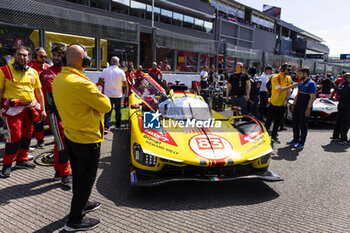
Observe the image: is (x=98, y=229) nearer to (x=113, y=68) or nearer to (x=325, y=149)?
(x=113, y=68)

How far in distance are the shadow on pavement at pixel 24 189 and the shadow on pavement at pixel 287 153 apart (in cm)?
387

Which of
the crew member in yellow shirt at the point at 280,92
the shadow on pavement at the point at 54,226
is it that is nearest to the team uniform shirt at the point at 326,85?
the crew member in yellow shirt at the point at 280,92

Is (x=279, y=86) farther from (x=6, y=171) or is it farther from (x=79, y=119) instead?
(x=6, y=171)

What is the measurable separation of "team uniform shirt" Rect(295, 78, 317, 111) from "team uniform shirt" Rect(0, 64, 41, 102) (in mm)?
5213

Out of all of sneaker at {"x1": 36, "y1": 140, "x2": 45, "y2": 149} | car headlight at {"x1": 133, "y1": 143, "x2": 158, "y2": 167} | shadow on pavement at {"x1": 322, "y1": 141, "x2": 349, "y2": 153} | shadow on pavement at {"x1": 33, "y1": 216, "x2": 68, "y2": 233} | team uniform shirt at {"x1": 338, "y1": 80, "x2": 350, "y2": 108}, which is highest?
team uniform shirt at {"x1": 338, "y1": 80, "x2": 350, "y2": 108}

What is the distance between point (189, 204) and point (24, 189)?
6.80ft

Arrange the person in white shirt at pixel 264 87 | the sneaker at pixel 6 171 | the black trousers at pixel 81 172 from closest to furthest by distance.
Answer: the black trousers at pixel 81 172, the sneaker at pixel 6 171, the person in white shirt at pixel 264 87

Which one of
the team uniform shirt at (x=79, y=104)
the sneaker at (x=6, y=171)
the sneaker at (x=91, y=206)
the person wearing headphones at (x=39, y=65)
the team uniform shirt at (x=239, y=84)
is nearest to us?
the team uniform shirt at (x=79, y=104)

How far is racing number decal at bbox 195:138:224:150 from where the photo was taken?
3477 mm

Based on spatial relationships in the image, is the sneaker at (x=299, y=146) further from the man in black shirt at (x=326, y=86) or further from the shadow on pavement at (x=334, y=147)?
the man in black shirt at (x=326, y=86)

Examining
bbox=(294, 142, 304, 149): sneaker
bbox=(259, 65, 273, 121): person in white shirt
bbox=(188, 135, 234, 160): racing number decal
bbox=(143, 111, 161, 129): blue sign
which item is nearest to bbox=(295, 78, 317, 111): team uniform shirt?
bbox=(294, 142, 304, 149): sneaker

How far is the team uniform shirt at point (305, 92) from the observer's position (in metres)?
5.61

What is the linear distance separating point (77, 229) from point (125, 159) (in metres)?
2.06

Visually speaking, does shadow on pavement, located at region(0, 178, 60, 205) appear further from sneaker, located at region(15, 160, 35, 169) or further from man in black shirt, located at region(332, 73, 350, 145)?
man in black shirt, located at region(332, 73, 350, 145)
